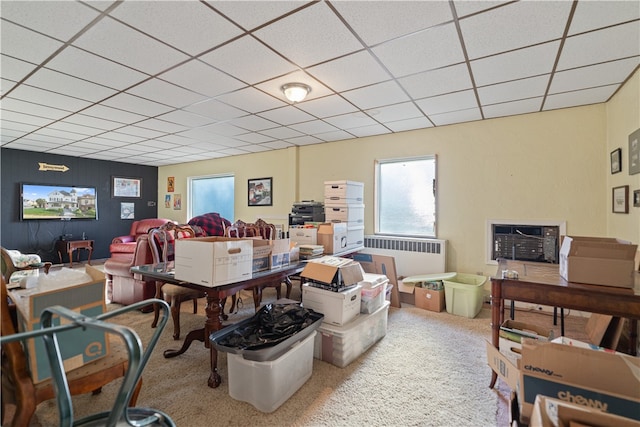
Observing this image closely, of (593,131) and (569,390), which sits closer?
(569,390)

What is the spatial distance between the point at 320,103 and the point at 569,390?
2.97 m

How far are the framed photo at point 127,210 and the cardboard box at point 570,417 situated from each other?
8.44 metres

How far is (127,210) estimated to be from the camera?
7195 mm

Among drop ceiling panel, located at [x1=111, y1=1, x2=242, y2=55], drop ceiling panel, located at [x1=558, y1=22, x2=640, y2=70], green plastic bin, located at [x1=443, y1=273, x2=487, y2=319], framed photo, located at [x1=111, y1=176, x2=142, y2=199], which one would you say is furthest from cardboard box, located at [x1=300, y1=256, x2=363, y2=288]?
framed photo, located at [x1=111, y1=176, x2=142, y2=199]

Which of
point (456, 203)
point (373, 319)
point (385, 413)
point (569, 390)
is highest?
point (456, 203)

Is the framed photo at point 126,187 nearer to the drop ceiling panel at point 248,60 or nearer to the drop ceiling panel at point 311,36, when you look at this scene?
the drop ceiling panel at point 248,60

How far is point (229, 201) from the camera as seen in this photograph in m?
6.46

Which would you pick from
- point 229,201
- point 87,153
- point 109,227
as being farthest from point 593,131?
point 109,227

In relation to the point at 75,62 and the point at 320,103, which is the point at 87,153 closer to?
the point at 75,62

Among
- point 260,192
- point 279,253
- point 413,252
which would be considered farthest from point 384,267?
point 260,192

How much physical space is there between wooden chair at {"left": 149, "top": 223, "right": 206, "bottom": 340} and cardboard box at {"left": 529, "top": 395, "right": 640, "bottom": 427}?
7.33ft

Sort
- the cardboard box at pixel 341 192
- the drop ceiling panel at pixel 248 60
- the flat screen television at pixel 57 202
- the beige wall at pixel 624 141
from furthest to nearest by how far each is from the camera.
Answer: the flat screen television at pixel 57 202 → the cardboard box at pixel 341 192 → the beige wall at pixel 624 141 → the drop ceiling panel at pixel 248 60

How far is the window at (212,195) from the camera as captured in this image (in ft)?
21.2

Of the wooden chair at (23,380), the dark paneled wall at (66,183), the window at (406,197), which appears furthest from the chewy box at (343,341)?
the dark paneled wall at (66,183)
